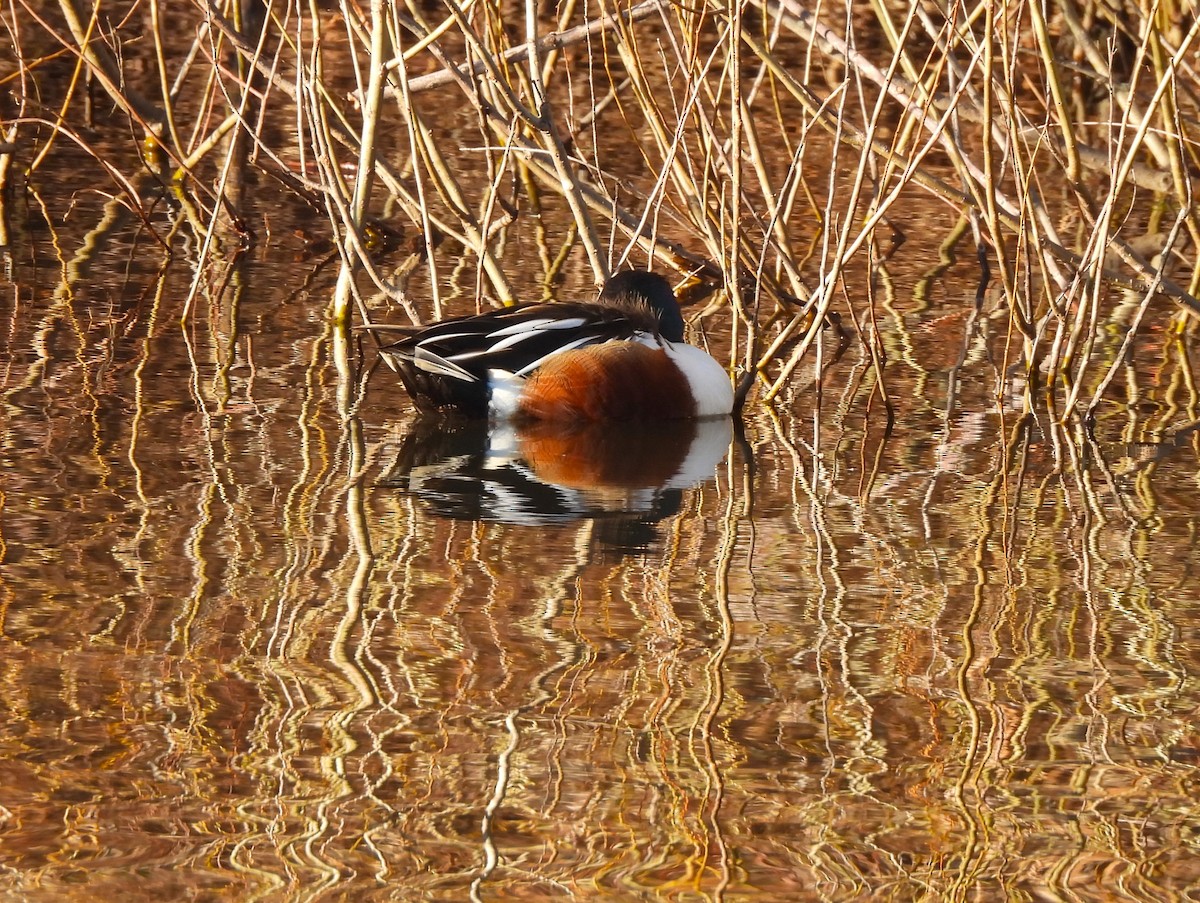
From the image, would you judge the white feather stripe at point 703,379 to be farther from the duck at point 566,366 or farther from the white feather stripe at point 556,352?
the white feather stripe at point 556,352

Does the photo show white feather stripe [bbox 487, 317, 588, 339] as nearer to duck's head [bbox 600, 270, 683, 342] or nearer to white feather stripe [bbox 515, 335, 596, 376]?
white feather stripe [bbox 515, 335, 596, 376]

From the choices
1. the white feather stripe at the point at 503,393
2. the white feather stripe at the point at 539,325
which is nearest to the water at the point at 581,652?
the white feather stripe at the point at 503,393

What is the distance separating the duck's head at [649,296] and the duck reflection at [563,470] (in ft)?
1.16

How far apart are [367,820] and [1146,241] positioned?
7.85 metres

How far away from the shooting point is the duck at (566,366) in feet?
22.5

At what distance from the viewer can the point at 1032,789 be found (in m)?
3.89

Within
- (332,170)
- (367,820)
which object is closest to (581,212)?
(332,170)

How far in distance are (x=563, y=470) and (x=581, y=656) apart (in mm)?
1907

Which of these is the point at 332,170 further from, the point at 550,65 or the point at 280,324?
the point at 550,65

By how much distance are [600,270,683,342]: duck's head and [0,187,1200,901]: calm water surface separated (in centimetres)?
45

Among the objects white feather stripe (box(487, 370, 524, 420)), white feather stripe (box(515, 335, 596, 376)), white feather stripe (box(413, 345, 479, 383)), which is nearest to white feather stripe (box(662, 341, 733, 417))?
white feather stripe (box(515, 335, 596, 376))

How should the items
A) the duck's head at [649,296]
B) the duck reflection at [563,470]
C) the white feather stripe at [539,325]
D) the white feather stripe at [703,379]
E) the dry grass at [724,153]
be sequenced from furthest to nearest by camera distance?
the duck's head at [649,296] < the white feather stripe at [703,379] < the white feather stripe at [539,325] < the dry grass at [724,153] < the duck reflection at [563,470]

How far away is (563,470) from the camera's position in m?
6.40

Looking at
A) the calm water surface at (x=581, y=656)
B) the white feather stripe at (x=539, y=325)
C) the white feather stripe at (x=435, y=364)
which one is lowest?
the calm water surface at (x=581, y=656)
